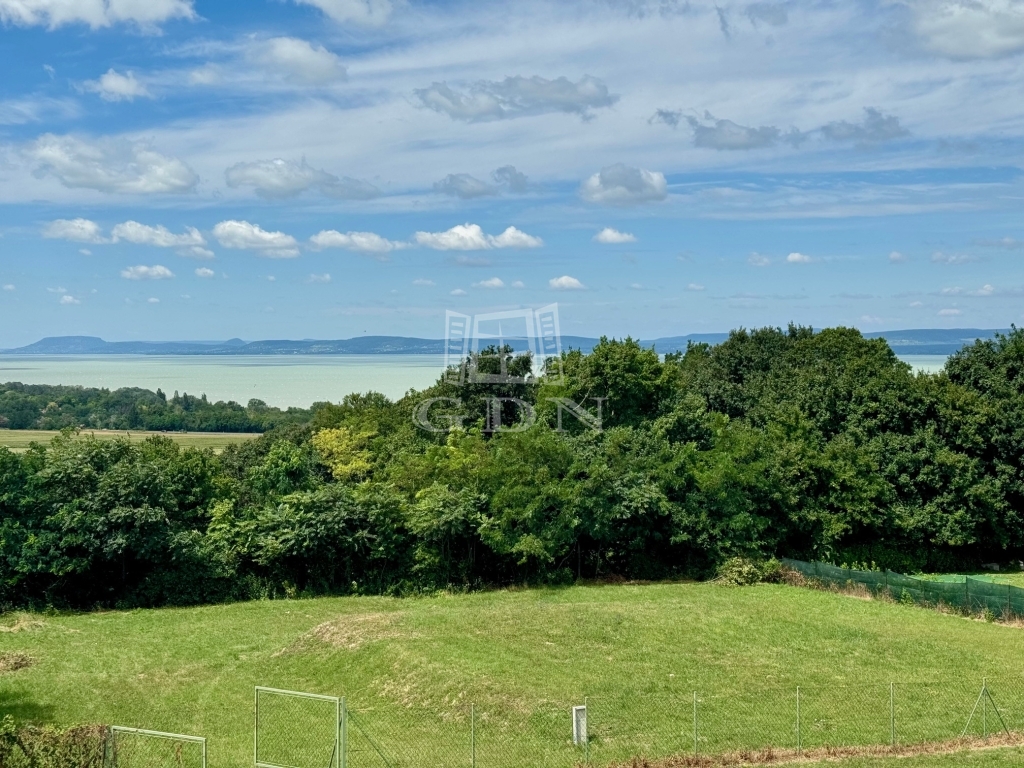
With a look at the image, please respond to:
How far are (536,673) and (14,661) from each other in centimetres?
1427

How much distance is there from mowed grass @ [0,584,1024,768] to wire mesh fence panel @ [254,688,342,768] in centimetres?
13

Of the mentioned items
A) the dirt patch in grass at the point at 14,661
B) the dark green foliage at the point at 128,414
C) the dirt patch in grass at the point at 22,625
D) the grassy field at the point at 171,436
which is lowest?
the dirt patch in grass at the point at 22,625

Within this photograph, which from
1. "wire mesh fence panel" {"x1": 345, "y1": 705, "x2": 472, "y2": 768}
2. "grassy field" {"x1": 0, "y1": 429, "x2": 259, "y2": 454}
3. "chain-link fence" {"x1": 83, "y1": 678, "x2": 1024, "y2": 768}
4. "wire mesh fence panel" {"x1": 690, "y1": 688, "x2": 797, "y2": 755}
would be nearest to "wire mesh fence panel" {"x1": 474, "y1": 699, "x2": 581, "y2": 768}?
"chain-link fence" {"x1": 83, "y1": 678, "x2": 1024, "y2": 768}

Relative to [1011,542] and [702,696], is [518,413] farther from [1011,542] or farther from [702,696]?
[702,696]

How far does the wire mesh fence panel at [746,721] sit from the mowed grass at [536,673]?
57 mm

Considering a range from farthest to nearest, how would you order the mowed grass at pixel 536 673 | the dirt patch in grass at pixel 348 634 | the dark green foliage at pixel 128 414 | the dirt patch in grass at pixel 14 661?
the dark green foliage at pixel 128 414, the dirt patch in grass at pixel 348 634, the dirt patch in grass at pixel 14 661, the mowed grass at pixel 536 673

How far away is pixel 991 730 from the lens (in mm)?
18109

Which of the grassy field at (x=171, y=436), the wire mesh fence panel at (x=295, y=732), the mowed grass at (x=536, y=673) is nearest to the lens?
the wire mesh fence panel at (x=295, y=732)

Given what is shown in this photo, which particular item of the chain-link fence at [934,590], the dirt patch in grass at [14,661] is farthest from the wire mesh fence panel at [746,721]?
the dirt patch in grass at [14,661]

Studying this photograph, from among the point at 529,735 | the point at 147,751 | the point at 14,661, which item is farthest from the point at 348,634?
the point at 14,661

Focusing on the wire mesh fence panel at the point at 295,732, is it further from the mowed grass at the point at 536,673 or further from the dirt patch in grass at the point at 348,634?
the dirt patch in grass at the point at 348,634

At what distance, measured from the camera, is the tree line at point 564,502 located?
33438 mm

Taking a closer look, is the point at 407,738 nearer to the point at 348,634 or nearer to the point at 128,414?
the point at 348,634

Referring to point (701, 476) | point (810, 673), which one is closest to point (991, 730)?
point (810, 673)
